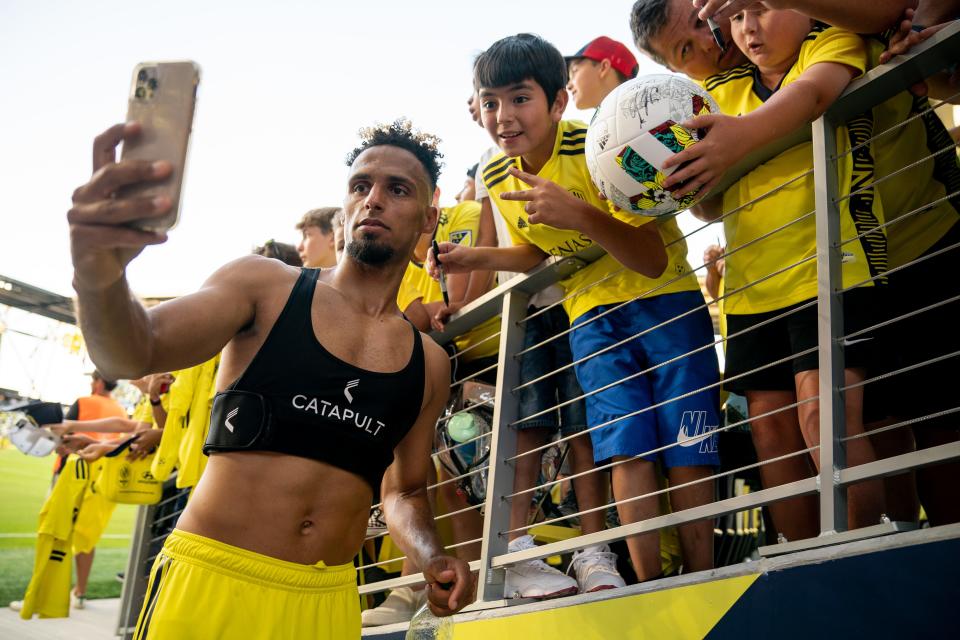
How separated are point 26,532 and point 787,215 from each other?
15.9 m

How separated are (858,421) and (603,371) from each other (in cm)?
93

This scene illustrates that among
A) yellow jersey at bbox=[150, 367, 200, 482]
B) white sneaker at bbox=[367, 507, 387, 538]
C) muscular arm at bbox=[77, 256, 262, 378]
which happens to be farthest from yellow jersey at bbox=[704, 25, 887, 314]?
yellow jersey at bbox=[150, 367, 200, 482]

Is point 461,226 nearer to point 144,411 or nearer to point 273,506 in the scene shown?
point 273,506

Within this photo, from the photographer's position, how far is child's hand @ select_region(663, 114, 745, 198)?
2.32 m

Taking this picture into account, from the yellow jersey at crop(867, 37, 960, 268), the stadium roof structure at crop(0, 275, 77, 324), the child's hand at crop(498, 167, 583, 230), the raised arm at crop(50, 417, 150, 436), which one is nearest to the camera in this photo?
the yellow jersey at crop(867, 37, 960, 268)

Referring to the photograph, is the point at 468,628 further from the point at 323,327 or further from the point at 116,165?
the point at 116,165

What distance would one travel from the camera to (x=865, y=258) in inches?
97.3

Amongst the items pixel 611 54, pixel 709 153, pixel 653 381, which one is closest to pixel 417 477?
pixel 653 381

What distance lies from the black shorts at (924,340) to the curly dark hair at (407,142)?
169 cm

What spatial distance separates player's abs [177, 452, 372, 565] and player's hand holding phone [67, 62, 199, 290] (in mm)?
1075

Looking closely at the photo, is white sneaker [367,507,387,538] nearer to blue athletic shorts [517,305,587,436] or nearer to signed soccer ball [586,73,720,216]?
blue athletic shorts [517,305,587,436]

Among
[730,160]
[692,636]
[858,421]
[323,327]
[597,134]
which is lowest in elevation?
[692,636]

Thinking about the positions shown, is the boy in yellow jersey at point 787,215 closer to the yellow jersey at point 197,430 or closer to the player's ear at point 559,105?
the player's ear at point 559,105

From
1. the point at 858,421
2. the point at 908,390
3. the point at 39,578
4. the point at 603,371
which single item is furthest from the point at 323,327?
the point at 39,578
